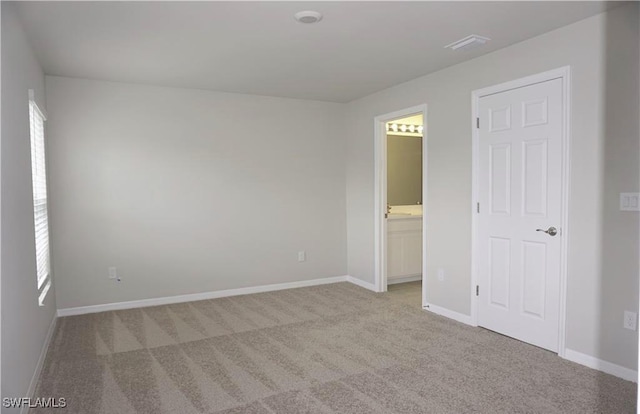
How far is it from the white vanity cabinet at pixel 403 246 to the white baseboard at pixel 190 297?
72 cm

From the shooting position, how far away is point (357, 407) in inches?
98.4

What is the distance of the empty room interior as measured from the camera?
8.93ft

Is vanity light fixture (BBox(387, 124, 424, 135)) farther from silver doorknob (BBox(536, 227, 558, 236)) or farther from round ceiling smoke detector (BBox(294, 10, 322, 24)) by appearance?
round ceiling smoke detector (BBox(294, 10, 322, 24))

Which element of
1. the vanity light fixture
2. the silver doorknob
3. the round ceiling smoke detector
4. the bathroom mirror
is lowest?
the silver doorknob

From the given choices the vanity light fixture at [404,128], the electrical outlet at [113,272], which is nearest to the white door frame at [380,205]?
the vanity light fixture at [404,128]

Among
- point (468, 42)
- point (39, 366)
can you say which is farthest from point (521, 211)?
point (39, 366)

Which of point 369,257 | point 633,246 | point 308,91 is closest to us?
point 633,246

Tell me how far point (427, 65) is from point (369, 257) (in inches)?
96.2

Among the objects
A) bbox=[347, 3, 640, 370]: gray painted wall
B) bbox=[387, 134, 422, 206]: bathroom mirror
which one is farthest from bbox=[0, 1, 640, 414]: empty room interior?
bbox=[387, 134, 422, 206]: bathroom mirror

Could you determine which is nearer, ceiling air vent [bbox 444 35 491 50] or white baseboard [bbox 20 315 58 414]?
white baseboard [bbox 20 315 58 414]

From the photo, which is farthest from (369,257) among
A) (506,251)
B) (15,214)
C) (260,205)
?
(15,214)

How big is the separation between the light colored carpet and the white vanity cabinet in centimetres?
119

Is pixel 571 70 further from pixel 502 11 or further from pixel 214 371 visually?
pixel 214 371

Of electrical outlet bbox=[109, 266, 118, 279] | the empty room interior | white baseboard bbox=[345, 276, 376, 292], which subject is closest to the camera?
the empty room interior
